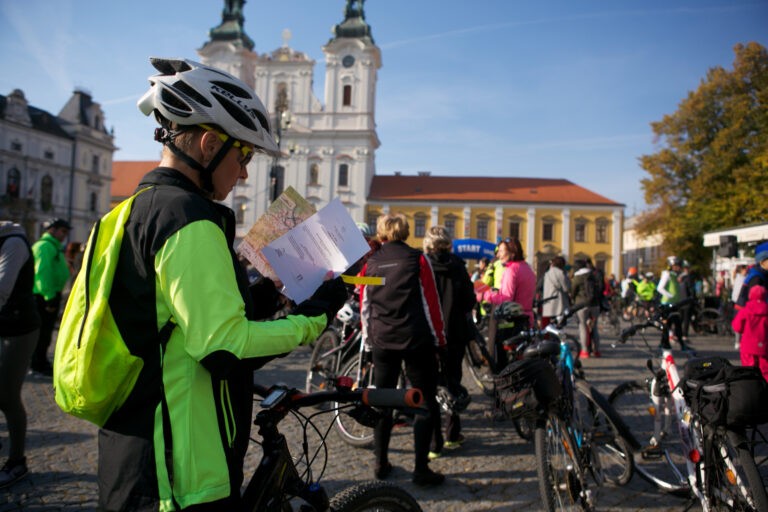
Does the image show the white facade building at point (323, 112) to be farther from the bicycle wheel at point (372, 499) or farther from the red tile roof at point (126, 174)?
the bicycle wheel at point (372, 499)

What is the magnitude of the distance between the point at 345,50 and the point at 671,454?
5512 cm

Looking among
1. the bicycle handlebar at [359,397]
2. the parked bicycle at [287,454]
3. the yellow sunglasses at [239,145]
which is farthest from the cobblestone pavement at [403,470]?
the yellow sunglasses at [239,145]

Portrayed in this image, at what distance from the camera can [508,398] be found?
323 centimetres

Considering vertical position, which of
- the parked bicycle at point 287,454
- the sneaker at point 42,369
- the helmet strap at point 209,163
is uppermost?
the helmet strap at point 209,163

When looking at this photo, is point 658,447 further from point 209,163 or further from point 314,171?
point 314,171

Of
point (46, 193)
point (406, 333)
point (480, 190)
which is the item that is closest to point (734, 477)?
point (406, 333)

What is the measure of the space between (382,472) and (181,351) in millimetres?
3060

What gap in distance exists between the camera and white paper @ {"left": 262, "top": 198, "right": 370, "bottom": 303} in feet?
5.72

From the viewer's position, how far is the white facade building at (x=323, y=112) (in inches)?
2128

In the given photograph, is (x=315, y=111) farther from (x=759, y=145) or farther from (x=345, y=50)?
(x=759, y=145)

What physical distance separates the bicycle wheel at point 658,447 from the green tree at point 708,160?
20.0 m

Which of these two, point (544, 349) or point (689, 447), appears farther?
point (544, 349)

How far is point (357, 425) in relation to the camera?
→ 16.1 feet

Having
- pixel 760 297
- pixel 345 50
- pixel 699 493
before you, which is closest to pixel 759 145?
pixel 760 297
